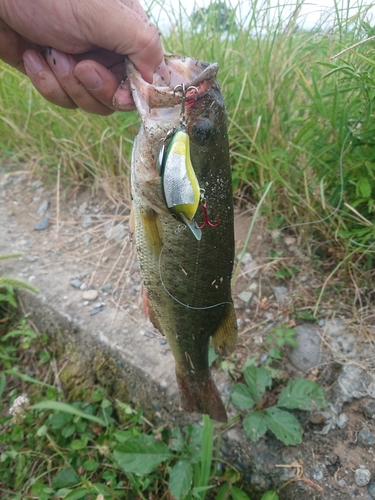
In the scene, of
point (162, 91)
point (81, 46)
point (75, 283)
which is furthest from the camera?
point (75, 283)

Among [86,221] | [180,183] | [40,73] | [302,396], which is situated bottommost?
[302,396]

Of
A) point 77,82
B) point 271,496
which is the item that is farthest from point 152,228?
point 271,496

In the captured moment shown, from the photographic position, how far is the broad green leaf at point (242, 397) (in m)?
1.84

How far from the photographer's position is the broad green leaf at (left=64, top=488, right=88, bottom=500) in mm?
1732

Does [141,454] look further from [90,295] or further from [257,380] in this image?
[90,295]

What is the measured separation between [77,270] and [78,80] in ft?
5.18

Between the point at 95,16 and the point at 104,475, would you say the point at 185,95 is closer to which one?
the point at 95,16

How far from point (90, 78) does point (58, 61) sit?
6.4 inches

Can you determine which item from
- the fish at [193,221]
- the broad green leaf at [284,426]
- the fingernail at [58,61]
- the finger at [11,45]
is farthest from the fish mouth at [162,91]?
the broad green leaf at [284,426]

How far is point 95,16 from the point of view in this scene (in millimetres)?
1361

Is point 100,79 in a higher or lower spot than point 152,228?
higher

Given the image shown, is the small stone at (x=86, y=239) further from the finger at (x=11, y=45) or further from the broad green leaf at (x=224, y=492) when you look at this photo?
the broad green leaf at (x=224, y=492)

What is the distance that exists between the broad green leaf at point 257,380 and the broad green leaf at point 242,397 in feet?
0.07

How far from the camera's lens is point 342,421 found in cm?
180
